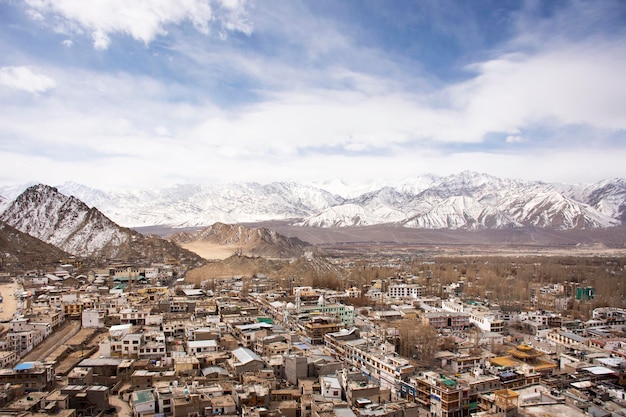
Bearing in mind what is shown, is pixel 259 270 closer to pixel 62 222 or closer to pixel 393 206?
pixel 62 222

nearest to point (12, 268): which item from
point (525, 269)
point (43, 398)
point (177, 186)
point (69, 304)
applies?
point (69, 304)

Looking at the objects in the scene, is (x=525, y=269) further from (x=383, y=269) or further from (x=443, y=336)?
(x=443, y=336)

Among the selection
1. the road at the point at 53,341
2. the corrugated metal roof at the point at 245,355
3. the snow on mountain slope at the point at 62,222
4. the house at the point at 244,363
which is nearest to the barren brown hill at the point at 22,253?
the snow on mountain slope at the point at 62,222

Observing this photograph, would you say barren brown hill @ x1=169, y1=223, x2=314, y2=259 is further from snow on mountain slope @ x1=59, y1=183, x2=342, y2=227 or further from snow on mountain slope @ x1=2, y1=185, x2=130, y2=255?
snow on mountain slope @ x1=59, y1=183, x2=342, y2=227

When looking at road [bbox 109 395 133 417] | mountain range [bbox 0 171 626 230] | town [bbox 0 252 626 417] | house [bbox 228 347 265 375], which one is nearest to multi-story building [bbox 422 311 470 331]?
town [bbox 0 252 626 417]

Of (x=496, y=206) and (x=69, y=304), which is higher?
(x=496, y=206)

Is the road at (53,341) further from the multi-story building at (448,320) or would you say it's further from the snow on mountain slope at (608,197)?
the snow on mountain slope at (608,197)
